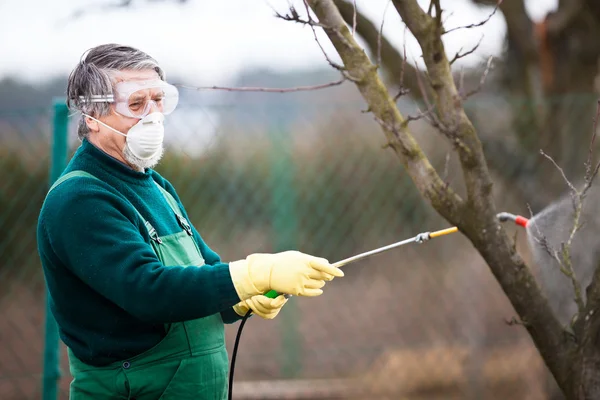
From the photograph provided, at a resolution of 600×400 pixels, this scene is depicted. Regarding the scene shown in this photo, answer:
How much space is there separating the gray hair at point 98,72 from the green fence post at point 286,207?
2.16 meters

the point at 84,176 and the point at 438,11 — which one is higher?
the point at 438,11

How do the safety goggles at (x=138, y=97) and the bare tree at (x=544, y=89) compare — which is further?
the bare tree at (x=544, y=89)

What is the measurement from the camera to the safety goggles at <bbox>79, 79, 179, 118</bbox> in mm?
1901

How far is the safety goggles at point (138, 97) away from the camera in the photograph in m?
1.90

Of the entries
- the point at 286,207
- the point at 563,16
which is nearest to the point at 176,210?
the point at 286,207

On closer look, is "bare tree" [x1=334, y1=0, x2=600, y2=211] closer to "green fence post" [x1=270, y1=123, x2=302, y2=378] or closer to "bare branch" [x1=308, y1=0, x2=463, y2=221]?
"green fence post" [x1=270, y1=123, x2=302, y2=378]

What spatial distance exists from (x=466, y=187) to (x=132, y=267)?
880mm

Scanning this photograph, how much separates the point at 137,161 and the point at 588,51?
316 cm

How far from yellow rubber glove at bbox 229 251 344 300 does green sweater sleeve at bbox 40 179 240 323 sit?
29 millimetres

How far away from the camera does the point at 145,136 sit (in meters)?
1.91

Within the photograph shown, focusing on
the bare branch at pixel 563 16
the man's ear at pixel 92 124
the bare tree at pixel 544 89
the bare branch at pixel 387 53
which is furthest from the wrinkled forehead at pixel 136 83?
the bare branch at pixel 563 16

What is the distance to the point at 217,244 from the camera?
402cm

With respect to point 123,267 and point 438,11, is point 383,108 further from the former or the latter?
point 123,267

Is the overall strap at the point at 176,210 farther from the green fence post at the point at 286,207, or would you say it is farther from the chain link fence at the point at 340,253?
the green fence post at the point at 286,207
